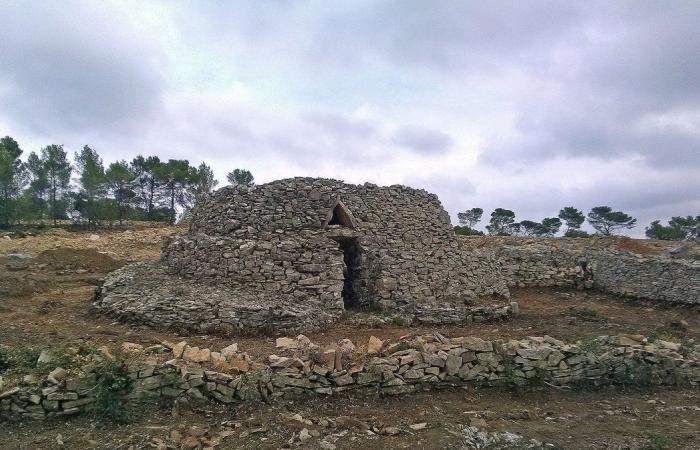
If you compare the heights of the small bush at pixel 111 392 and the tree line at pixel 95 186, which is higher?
the tree line at pixel 95 186

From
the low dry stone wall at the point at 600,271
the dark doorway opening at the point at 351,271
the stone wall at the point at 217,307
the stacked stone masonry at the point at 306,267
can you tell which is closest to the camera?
the stone wall at the point at 217,307

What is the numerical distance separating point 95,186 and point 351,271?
30.8 m

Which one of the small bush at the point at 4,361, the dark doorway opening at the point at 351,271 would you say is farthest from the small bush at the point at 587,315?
the small bush at the point at 4,361

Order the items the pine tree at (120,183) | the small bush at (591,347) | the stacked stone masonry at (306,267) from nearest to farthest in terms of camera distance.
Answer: the small bush at (591,347) → the stacked stone masonry at (306,267) → the pine tree at (120,183)

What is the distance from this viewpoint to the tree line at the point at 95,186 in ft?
113

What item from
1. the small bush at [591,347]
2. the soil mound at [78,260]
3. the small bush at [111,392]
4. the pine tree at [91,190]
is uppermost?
the pine tree at [91,190]

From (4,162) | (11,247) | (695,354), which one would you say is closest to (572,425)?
(695,354)

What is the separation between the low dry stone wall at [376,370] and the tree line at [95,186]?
103 ft

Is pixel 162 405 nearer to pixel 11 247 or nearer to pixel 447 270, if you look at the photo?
pixel 447 270

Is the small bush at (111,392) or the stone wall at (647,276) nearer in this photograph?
the small bush at (111,392)

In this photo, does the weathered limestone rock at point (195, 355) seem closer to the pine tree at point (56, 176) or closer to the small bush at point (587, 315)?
the small bush at point (587, 315)

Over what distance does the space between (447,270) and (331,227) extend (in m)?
3.92

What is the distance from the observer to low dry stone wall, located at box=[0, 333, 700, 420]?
19.6ft

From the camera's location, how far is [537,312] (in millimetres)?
14359
